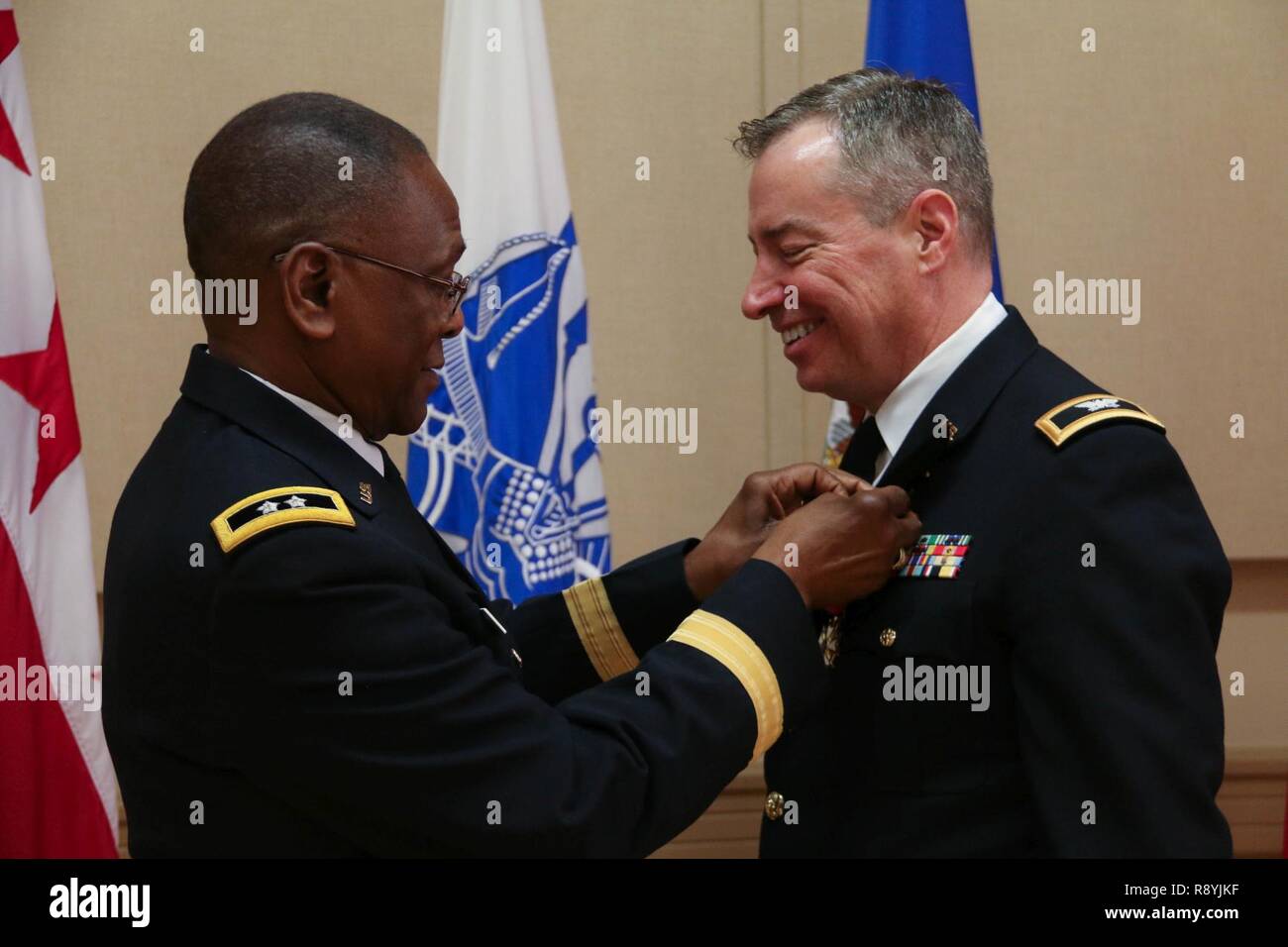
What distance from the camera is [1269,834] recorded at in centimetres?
371

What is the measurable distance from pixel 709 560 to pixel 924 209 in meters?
0.58

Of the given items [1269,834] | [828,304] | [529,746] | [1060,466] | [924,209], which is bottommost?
[1269,834]

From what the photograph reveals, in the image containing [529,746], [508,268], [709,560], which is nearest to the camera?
[529,746]

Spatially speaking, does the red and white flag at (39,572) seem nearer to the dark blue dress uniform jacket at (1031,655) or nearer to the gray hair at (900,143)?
the dark blue dress uniform jacket at (1031,655)

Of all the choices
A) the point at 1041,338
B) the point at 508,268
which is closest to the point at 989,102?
the point at 1041,338

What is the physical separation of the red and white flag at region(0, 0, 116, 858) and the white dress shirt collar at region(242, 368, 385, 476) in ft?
4.40

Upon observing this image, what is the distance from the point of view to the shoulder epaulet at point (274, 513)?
1.42 metres

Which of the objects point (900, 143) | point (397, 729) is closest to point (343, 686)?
point (397, 729)

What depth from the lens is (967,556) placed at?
5.33 feet

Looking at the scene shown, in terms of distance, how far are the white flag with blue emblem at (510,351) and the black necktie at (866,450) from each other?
102 centimetres

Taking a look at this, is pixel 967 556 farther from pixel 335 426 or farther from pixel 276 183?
pixel 276 183

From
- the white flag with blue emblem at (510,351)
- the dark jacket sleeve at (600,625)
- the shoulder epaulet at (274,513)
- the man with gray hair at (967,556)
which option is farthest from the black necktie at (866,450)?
the white flag with blue emblem at (510,351)

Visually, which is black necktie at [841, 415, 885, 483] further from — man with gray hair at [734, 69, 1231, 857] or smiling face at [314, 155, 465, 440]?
smiling face at [314, 155, 465, 440]
